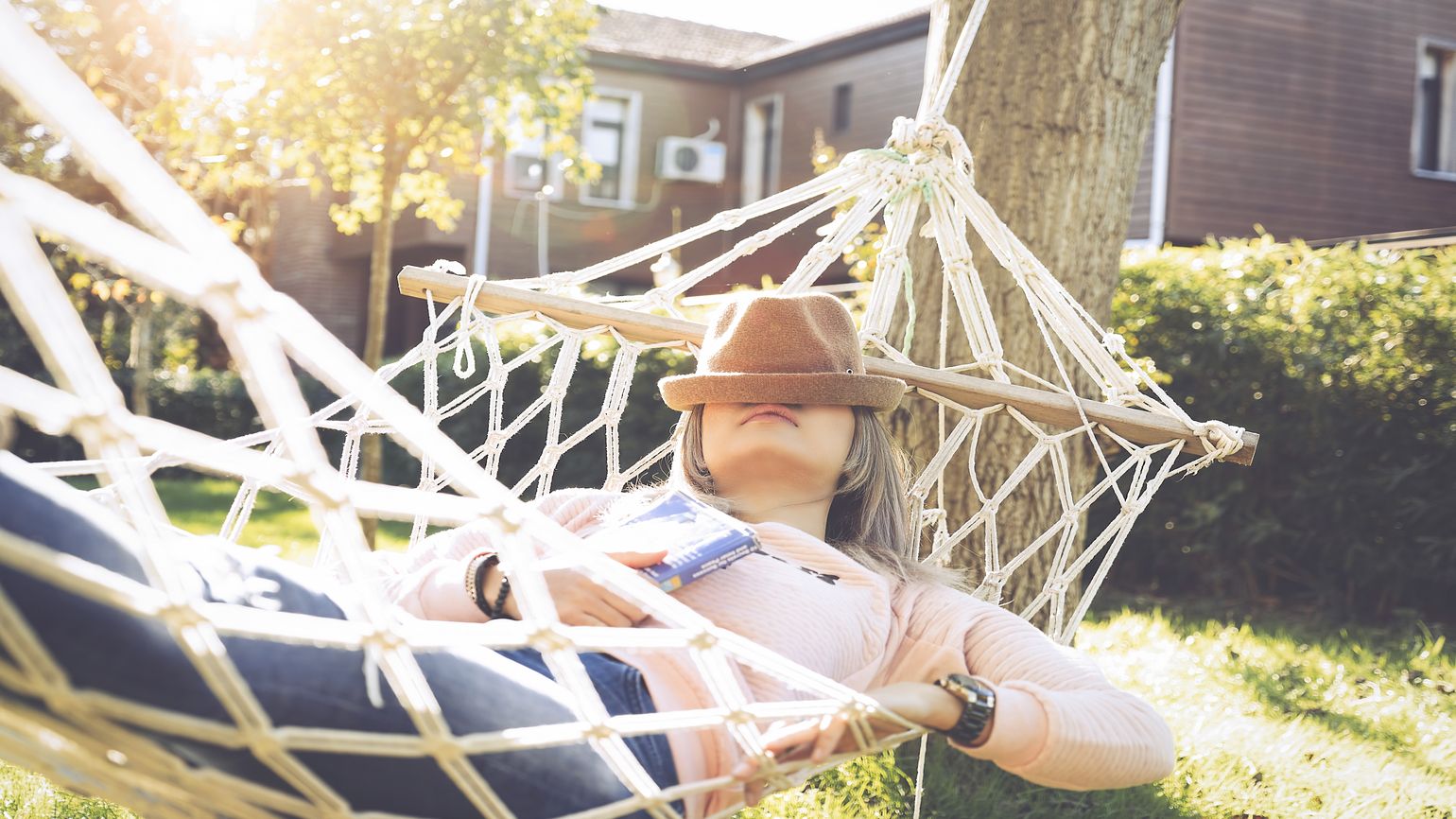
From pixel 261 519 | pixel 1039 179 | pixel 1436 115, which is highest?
pixel 1436 115

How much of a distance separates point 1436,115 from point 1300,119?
140 cm

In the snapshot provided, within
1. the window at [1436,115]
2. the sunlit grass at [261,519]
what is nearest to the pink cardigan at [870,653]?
the sunlit grass at [261,519]

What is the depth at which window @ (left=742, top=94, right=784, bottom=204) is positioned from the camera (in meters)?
12.0

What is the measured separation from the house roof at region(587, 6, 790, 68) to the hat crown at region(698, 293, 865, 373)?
32.9 ft

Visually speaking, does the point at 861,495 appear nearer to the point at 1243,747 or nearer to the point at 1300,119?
the point at 1243,747

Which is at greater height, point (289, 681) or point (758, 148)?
point (758, 148)

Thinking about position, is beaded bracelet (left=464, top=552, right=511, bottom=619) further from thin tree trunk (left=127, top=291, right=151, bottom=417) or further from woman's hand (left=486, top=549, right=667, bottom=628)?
thin tree trunk (left=127, top=291, right=151, bottom=417)

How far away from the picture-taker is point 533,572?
1010 millimetres

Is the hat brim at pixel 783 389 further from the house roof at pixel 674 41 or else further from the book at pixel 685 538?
the house roof at pixel 674 41

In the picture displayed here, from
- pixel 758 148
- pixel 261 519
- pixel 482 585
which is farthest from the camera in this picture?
pixel 758 148

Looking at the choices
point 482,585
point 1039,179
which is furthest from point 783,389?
point 1039,179

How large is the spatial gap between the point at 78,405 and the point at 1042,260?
70.1 inches

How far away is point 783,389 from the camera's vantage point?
1624 millimetres

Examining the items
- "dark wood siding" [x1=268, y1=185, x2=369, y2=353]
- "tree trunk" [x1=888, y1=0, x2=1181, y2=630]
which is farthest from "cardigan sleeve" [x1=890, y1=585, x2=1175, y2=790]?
"dark wood siding" [x1=268, y1=185, x2=369, y2=353]
